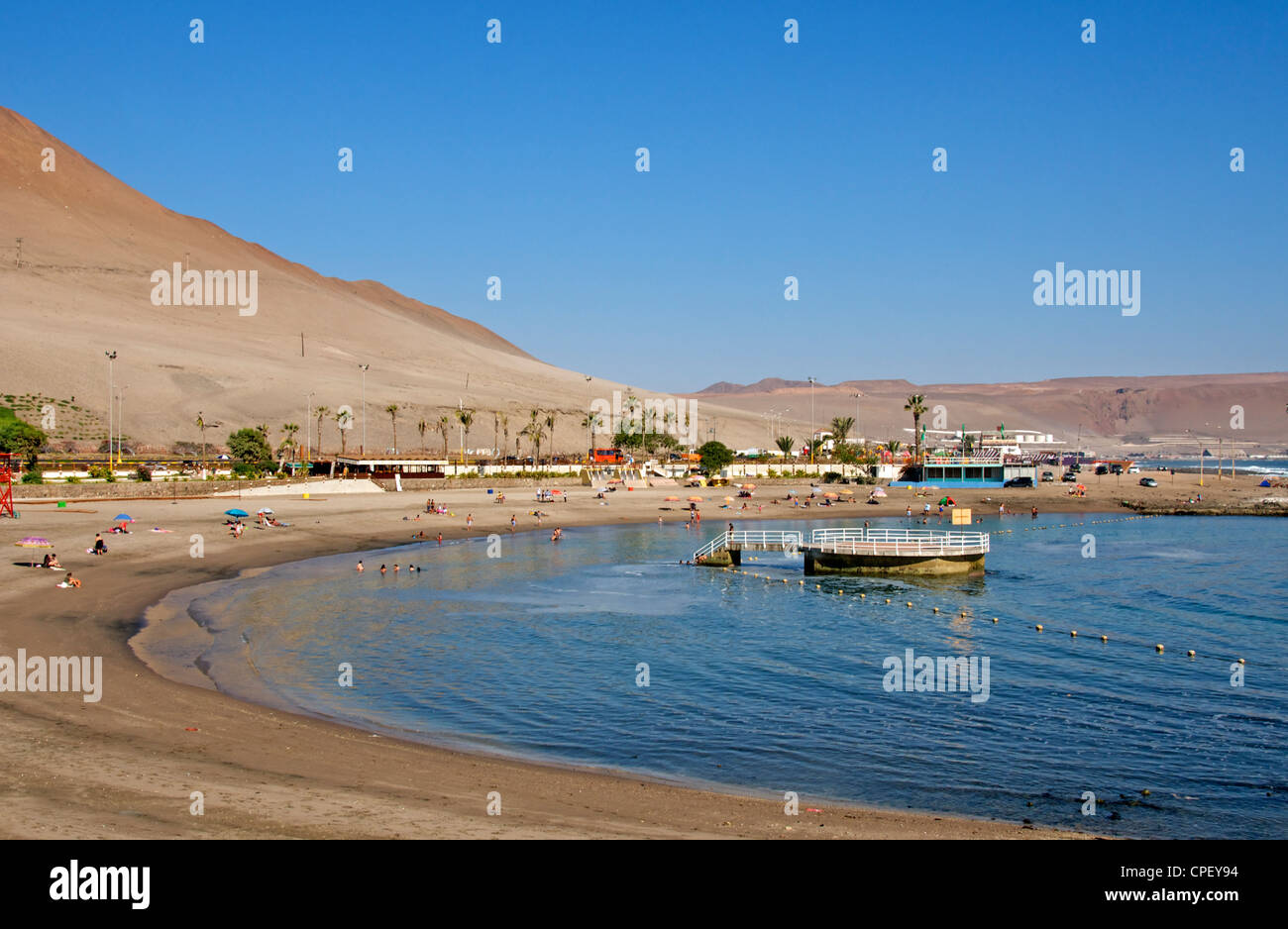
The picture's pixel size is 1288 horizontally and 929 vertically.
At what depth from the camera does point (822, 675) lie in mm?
29141

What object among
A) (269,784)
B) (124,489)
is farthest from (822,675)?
(124,489)

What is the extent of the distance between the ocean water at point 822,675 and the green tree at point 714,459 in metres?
71.4

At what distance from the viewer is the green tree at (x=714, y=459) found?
126 m

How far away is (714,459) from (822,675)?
99.1 m

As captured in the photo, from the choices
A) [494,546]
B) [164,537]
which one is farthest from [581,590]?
[164,537]

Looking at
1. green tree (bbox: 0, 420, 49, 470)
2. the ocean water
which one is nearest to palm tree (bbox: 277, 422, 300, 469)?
green tree (bbox: 0, 420, 49, 470)

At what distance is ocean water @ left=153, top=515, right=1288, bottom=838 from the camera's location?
64.1 feet

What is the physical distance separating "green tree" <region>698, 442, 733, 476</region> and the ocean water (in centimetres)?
7142

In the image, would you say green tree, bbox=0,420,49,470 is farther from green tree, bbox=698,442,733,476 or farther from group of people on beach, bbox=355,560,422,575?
green tree, bbox=698,442,733,476

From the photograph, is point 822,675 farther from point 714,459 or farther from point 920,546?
point 714,459
